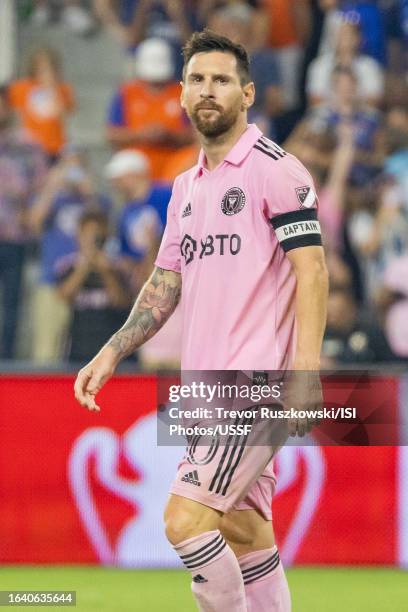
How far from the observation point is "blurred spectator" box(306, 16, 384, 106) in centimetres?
1303

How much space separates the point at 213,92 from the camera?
218 inches

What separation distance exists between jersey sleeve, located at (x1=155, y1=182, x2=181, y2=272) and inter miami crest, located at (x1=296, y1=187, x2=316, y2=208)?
65cm

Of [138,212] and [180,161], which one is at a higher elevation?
[180,161]

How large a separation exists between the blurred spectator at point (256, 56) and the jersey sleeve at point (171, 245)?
7.31 m

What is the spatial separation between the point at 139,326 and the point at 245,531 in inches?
36.5

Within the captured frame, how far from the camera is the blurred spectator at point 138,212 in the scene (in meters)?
11.4

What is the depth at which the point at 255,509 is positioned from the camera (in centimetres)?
579

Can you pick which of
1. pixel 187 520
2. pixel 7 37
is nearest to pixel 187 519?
pixel 187 520

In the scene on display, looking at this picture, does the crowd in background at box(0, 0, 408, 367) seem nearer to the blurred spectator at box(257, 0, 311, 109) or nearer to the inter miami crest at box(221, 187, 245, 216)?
the blurred spectator at box(257, 0, 311, 109)

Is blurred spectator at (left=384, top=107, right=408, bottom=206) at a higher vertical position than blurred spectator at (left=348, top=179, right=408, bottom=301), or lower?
higher

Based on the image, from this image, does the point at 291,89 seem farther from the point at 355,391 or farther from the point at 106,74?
the point at 355,391

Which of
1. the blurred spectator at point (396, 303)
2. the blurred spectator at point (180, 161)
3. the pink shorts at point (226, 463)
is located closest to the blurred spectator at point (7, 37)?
the blurred spectator at point (180, 161)

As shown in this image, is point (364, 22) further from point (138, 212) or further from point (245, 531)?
point (245, 531)

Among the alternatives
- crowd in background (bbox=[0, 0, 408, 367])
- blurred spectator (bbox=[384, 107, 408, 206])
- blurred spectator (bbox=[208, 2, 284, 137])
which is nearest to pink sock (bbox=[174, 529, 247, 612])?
crowd in background (bbox=[0, 0, 408, 367])
